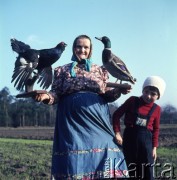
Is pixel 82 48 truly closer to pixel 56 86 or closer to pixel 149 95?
pixel 56 86

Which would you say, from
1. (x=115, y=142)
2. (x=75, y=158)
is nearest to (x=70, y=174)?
(x=75, y=158)

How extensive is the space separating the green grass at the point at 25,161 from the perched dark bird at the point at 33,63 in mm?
1682

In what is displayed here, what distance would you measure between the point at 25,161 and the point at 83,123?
2.80 metres

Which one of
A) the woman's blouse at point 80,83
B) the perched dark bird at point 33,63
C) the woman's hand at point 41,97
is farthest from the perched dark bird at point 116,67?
the woman's hand at point 41,97

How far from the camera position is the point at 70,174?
1.84m

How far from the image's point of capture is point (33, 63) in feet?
6.89

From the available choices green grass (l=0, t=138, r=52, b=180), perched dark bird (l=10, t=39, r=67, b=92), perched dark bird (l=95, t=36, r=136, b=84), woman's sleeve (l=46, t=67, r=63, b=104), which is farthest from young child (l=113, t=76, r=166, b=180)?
green grass (l=0, t=138, r=52, b=180)

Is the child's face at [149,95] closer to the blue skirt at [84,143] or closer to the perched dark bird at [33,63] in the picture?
the blue skirt at [84,143]

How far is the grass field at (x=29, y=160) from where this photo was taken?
3586 mm

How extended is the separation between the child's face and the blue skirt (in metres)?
0.28

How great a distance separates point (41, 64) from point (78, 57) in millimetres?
279

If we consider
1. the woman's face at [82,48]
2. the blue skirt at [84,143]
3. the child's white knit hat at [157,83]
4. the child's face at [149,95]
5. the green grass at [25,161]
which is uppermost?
the woman's face at [82,48]

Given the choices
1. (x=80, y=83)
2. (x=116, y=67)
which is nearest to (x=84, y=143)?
(x=80, y=83)

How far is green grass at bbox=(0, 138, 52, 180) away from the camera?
12.0 ft
